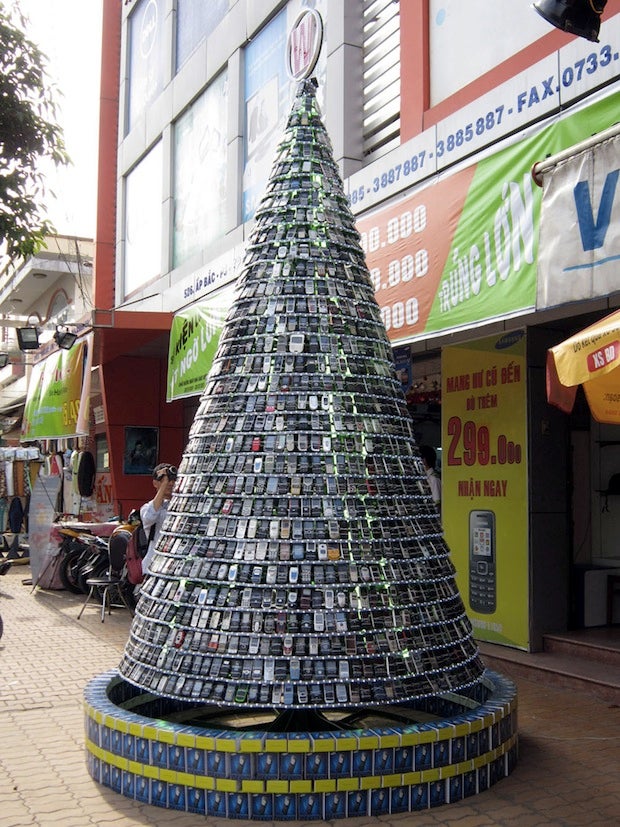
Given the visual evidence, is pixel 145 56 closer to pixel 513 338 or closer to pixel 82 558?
pixel 82 558

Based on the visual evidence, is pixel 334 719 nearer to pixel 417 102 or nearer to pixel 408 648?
pixel 408 648

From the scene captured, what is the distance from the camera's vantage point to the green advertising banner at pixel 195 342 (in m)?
9.93

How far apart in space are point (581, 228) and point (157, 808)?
4.08 m

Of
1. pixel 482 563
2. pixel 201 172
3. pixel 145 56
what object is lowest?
pixel 482 563

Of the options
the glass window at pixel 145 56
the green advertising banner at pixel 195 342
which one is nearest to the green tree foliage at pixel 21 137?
the green advertising banner at pixel 195 342

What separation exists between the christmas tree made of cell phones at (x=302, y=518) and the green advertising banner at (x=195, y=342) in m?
4.69

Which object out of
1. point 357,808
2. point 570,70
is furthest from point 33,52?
point 357,808

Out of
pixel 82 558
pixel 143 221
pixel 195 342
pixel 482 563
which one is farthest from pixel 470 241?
pixel 143 221

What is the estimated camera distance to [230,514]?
4.40 m

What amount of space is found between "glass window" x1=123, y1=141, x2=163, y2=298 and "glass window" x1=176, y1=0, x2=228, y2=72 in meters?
1.92

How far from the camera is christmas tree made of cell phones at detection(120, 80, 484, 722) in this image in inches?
161

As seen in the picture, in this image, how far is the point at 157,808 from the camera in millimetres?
4043

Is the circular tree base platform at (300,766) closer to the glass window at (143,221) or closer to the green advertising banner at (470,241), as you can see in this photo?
the green advertising banner at (470,241)

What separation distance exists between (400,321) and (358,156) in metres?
3.50
